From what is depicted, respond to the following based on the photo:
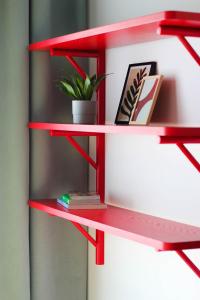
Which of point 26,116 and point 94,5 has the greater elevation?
point 94,5

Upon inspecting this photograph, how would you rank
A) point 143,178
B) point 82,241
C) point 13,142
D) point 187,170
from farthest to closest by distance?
point 82,241 < point 13,142 < point 143,178 < point 187,170

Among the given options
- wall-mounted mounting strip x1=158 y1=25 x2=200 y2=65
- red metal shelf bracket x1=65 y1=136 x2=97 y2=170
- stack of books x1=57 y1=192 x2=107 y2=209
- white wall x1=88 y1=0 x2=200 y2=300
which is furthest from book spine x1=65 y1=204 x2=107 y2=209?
wall-mounted mounting strip x1=158 y1=25 x2=200 y2=65

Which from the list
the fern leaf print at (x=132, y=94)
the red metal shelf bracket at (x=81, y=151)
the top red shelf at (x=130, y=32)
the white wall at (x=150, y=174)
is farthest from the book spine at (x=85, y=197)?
the top red shelf at (x=130, y=32)

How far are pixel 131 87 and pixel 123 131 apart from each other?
→ 38 cm

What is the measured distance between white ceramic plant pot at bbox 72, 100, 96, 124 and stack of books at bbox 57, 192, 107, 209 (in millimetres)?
A: 272

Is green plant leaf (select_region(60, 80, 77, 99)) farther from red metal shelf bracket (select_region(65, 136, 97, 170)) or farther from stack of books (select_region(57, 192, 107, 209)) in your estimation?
stack of books (select_region(57, 192, 107, 209))

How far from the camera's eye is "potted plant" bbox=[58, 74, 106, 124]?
2.47 m

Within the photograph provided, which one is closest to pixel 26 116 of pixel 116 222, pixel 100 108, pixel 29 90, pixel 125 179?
pixel 29 90

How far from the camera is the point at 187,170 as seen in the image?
2.21 meters

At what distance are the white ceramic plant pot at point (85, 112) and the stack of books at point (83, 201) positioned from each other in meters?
0.27

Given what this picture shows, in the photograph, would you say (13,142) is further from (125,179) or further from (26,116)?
(125,179)

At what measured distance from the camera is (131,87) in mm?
2375

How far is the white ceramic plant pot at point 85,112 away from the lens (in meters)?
2.47

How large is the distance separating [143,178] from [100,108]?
389 millimetres
